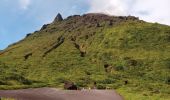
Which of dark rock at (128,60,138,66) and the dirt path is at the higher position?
dark rock at (128,60,138,66)

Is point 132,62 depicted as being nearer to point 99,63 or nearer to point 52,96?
point 99,63

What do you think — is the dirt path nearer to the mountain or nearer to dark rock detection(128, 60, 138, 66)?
the mountain

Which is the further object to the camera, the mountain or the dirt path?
the mountain

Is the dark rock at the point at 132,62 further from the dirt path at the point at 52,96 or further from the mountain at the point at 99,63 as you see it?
the dirt path at the point at 52,96

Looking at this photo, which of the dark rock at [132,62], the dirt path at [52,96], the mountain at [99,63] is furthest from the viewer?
the dark rock at [132,62]

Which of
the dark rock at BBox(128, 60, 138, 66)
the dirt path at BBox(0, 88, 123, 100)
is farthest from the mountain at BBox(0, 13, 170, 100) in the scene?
the dirt path at BBox(0, 88, 123, 100)

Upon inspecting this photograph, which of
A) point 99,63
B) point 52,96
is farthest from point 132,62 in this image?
point 52,96

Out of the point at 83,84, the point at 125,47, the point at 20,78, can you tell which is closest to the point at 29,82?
the point at 20,78

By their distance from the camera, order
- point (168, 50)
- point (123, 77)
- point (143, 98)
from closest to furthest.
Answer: point (143, 98) → point (123, 77) → point (168, 50)

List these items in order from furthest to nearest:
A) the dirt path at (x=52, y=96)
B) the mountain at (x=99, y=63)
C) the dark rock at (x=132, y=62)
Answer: the dark rock at (x=132, y=62)
the mountain at (x=99, y=63)
the dirt path at (x=52, y=96)

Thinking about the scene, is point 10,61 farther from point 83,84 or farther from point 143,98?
point 143,98

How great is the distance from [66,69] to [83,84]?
38520 millimetres

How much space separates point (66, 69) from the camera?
15462cm

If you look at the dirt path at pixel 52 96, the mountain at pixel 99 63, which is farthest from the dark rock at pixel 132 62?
the dirt path at pixel 52 96
